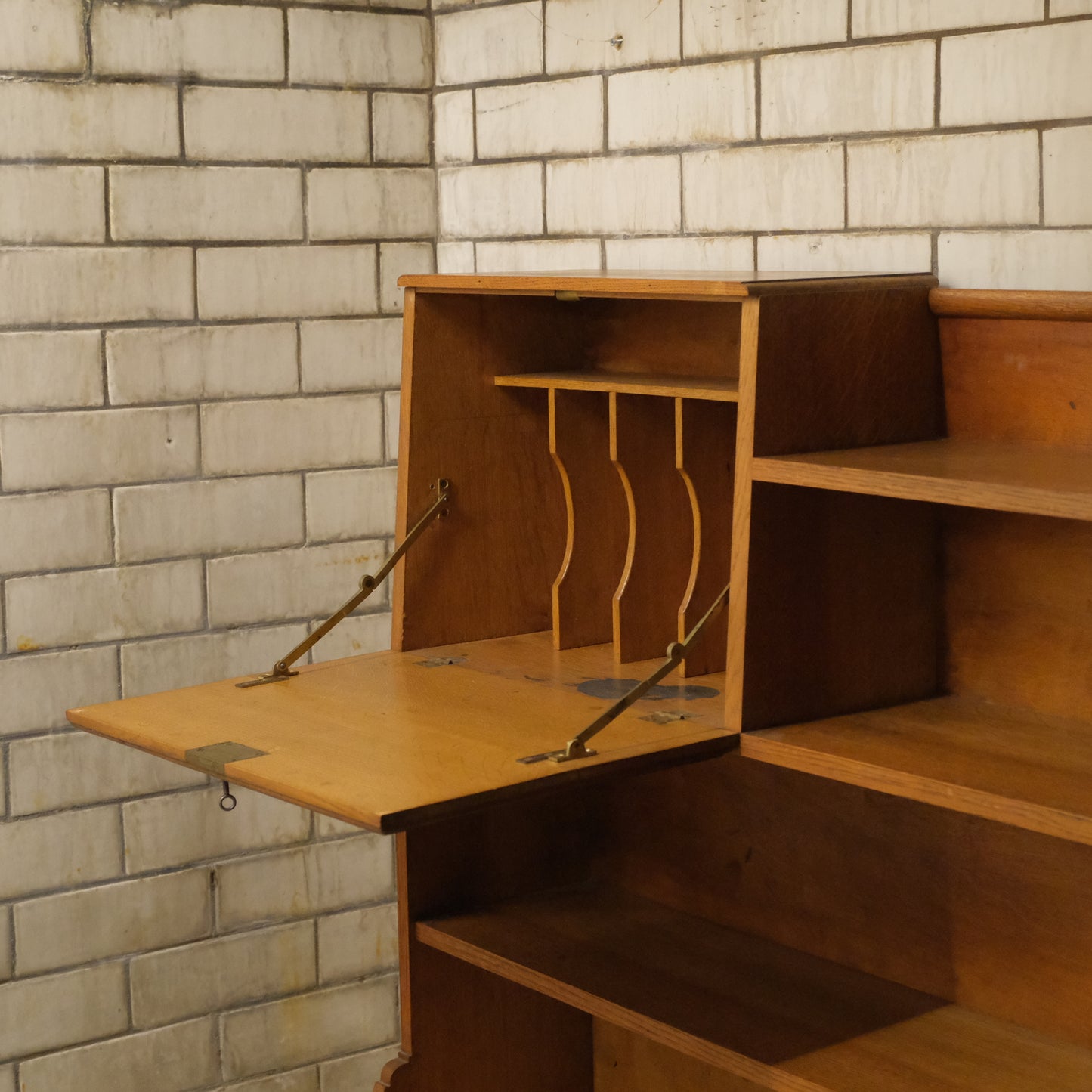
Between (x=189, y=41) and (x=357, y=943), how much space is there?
164cm

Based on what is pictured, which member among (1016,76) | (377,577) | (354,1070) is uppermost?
(1016,76)

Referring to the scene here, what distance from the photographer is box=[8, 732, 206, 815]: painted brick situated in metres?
2.60

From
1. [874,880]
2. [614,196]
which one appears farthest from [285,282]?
[874,880]

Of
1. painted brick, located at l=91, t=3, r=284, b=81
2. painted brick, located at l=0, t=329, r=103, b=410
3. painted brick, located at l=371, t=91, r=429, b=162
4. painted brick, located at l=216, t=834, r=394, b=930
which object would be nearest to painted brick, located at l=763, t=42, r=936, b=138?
painted brick, located at l=371, t=91, r=429, b=162

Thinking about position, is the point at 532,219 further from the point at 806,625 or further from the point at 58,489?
the point at 806,625

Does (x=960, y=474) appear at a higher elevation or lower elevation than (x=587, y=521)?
higher

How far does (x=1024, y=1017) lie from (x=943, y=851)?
8.4 inches

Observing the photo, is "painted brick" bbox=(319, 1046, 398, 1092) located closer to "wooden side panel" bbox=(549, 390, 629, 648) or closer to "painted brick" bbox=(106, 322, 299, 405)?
"wooden side panel" bbox=(549, 390, 629, 648)

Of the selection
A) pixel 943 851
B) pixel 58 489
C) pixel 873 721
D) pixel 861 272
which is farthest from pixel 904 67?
pixel 58 489

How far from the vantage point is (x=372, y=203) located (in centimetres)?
281

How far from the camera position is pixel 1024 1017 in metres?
1.87

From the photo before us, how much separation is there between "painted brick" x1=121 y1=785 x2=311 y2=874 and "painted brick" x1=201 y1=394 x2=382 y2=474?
1.92ft

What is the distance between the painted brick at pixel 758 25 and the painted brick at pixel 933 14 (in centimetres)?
4

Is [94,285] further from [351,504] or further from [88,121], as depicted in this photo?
[351,504]
